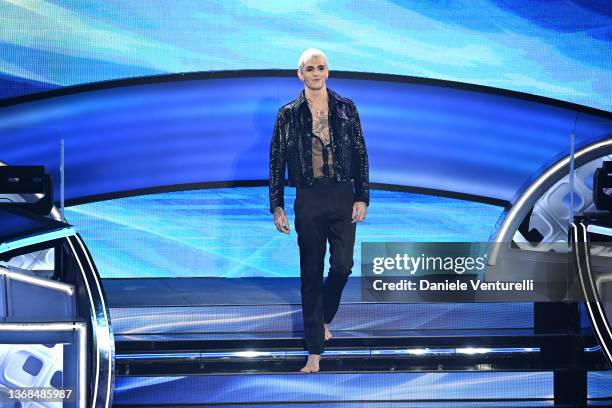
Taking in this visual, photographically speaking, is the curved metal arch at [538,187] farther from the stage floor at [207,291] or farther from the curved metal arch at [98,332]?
the curved metal arch at [98,332]

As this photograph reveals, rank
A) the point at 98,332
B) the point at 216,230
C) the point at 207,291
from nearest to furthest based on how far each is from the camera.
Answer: the point at 98,332, the point at 207,291, the point at 216,230

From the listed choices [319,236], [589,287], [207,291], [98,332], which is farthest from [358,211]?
[98,332]

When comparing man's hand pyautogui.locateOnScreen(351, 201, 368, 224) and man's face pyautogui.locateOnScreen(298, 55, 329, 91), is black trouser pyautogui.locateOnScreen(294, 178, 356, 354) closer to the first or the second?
man's hand pyautogui.locateOnScreen(351, 201, 368, 224)

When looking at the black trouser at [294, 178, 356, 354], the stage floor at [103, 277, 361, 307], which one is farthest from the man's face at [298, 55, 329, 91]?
the stage floor at [103, 277, 361, 307]

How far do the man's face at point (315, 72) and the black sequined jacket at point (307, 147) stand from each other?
85mm

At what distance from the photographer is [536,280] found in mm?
4797

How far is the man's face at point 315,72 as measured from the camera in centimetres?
423

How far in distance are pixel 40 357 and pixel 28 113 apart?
2.66 meters

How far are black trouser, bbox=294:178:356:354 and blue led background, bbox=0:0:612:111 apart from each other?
65.4 inches

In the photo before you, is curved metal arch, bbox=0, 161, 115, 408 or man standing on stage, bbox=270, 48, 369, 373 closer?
curved metal arch, bbox=0, 161, 115, 408

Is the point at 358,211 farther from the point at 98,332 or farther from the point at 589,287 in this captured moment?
the point at 98,332

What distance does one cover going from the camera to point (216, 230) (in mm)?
5641

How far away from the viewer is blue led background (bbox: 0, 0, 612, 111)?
554cm

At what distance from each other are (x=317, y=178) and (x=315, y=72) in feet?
1.63
